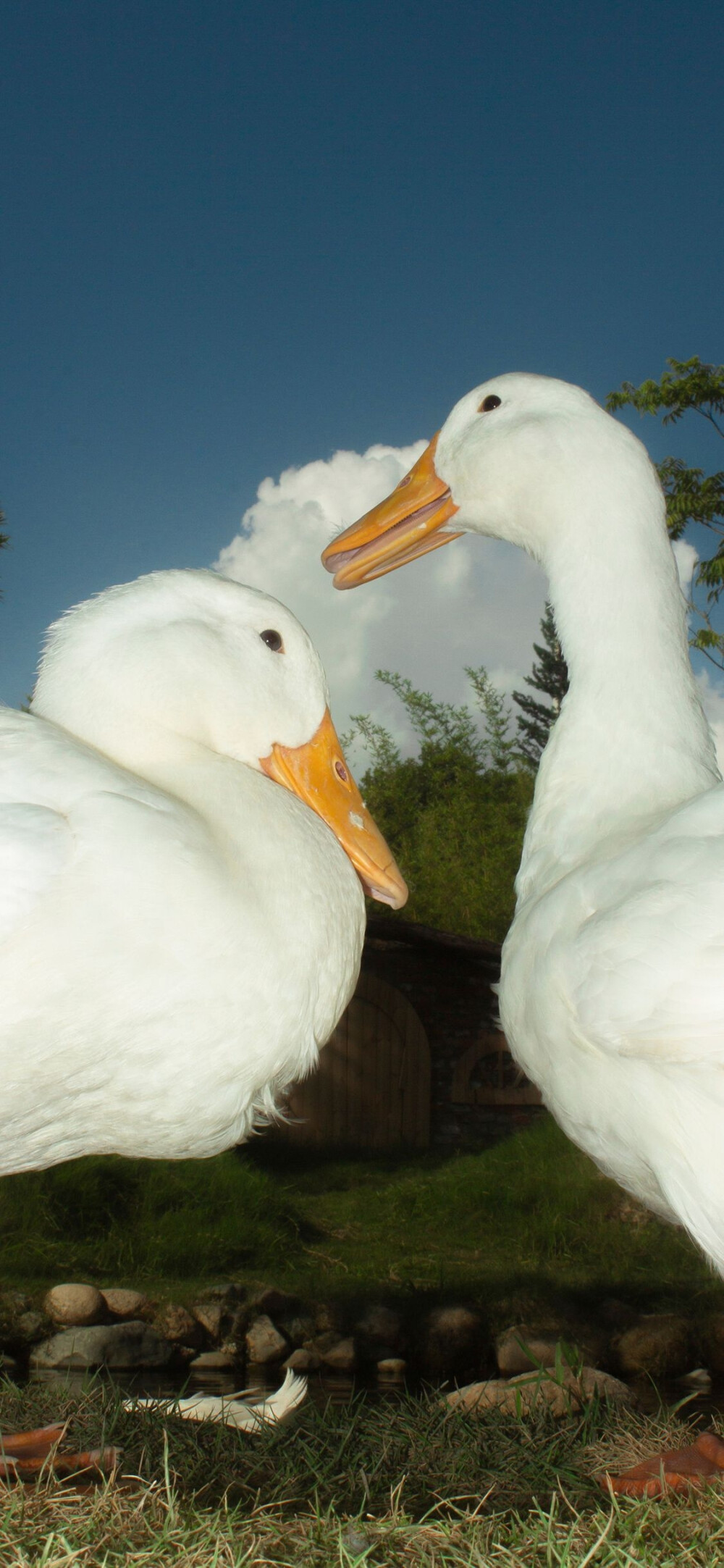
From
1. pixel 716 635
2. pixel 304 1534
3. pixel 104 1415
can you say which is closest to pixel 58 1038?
pixel 304 1534

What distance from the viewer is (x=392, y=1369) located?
229 inches

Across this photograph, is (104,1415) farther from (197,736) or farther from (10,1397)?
(197,736)

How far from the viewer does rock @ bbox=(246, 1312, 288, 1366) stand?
5.85m

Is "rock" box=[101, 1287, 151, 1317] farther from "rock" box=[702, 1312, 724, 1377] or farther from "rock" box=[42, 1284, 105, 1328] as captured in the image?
"rock" box=[702, 1312, 724, 1377]

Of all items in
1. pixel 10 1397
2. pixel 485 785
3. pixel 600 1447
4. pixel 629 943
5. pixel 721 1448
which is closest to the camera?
pixel 629 943

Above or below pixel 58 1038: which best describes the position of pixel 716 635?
above

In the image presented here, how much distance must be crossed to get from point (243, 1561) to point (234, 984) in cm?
78

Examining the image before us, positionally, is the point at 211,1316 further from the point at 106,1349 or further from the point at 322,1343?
the point at 106,1349

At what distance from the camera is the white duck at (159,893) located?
5.03 ft

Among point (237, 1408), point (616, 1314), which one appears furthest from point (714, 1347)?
point (237, 1408)

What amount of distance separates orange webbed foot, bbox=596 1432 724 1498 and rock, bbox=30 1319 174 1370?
155 inches

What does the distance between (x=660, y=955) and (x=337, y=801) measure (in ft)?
2.48

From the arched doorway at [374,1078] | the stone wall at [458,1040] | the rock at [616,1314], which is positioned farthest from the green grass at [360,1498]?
the stone wall at [458,1040]

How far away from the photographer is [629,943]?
1.68 m
